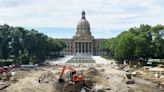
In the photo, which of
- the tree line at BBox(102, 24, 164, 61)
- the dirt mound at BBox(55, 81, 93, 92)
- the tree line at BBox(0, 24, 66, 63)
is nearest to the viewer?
the dirt mound at BBox(55, 81, 93, 92)

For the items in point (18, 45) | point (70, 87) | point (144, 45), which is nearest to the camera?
point (70, 87)

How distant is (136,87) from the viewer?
6388 centimetres

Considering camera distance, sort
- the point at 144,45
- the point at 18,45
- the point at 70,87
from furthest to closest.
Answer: the point at 18,45 → the point at 144,45 → the point at 70,87

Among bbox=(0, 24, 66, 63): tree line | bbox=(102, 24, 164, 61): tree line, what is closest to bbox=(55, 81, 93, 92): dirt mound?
bbox=(102, 24, 164, 61): tree line

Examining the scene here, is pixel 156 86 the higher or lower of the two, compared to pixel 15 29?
lower

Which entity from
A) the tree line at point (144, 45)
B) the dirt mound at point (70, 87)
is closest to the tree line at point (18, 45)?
the tree line at point (144, 45)

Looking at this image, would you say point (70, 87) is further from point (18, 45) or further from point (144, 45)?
point (18, 45)

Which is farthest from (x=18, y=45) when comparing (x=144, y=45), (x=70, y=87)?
(x=70, y=87)

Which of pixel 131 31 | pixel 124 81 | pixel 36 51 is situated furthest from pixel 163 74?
pixel 36 51

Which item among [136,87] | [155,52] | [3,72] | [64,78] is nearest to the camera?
[136,87]

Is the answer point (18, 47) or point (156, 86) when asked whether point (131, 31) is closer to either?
point (18, 47)

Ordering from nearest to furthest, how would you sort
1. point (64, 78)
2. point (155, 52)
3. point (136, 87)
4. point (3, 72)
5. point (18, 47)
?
point (136, 87) → point (64, 78) → point (3, 72) → point (155, 52) → point (18, 47)

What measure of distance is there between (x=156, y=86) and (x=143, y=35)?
57544 millimetres

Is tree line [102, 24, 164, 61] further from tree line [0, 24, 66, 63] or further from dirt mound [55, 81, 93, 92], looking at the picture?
dirt mound [55, 81, 93, 92]
